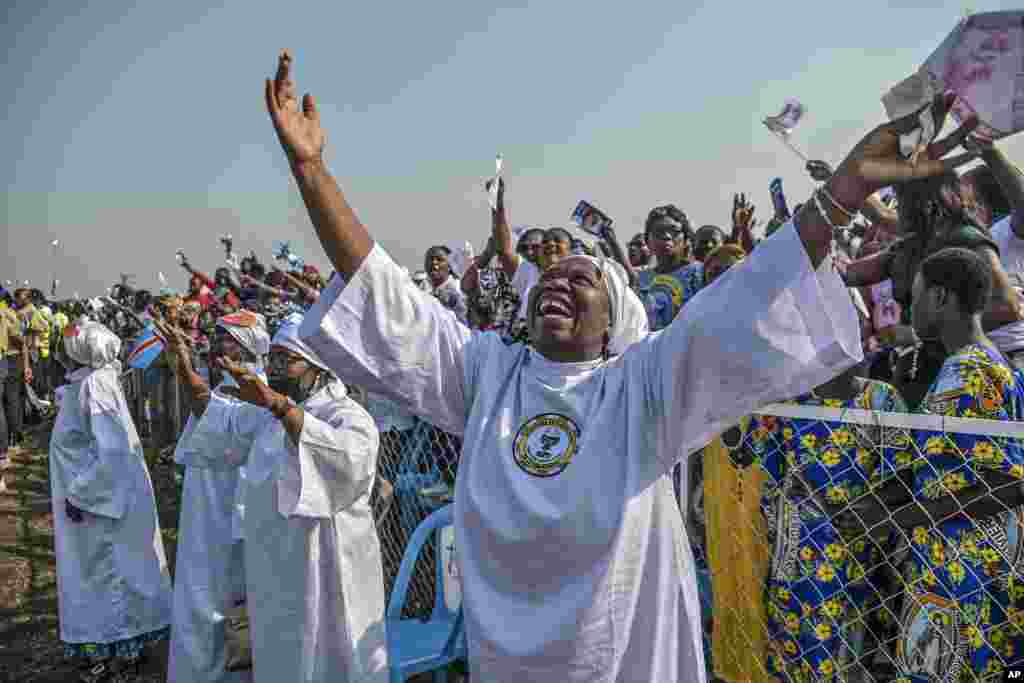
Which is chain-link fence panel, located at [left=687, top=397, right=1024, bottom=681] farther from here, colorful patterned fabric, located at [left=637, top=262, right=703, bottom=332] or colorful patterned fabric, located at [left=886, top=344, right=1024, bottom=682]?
colorful patterned fabric, located at [left=637, top=262, right=703, bottom=332]

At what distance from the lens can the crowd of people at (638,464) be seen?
5.75 feet

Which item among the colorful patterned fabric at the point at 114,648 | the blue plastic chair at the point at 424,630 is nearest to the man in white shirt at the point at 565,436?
the blue plastic chair at the point at 424,630

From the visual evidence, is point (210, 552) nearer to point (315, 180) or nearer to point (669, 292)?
point (669, 292)

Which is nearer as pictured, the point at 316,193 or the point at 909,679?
the point at 316,193

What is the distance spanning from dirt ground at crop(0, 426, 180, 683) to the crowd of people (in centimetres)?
34

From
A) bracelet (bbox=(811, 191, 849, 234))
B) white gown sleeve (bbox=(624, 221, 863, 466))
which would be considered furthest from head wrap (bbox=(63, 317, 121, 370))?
bracelet (bbox=(811, 191, 849, 234))

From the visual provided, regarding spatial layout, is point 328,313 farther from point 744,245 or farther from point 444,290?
point 444,290

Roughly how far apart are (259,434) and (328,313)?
222 centimetres

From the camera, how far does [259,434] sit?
12.4 feet

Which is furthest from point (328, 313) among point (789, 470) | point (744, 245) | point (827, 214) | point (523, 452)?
point (744, 245)

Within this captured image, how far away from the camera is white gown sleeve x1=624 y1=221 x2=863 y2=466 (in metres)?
1.53

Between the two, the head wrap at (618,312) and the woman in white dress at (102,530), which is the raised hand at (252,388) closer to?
the head wrap at (618,312)

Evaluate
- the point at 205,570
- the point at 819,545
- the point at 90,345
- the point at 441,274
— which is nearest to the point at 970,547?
the point at 819,545

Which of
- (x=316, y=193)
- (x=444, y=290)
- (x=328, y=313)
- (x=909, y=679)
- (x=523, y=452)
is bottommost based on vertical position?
(x=909, y=679)
